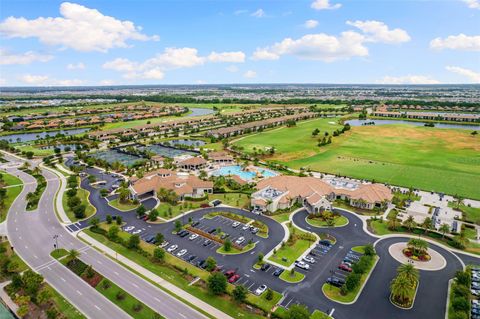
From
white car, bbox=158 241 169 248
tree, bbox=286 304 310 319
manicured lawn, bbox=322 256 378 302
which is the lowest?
manicured lawn, bbox=322 256 378 302

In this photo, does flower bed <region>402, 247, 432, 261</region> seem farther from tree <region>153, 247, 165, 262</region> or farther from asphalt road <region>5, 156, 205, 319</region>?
tree <region>153, 247, 165, 262</region>

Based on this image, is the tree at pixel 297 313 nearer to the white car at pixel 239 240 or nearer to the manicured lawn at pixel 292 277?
the manicured lawn at pixel 292 277

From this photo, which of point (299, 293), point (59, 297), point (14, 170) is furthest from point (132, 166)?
point (299, 293)

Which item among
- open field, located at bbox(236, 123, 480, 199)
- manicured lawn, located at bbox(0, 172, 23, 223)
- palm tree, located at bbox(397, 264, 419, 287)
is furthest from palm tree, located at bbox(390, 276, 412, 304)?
manicured lawn, located at bbox(0, 172, 23, 223)

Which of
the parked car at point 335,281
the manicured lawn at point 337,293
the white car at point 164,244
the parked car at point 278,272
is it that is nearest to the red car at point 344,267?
the manicured lawn at point 337,293

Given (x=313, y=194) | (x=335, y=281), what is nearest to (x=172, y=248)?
(x=335, y=281)
